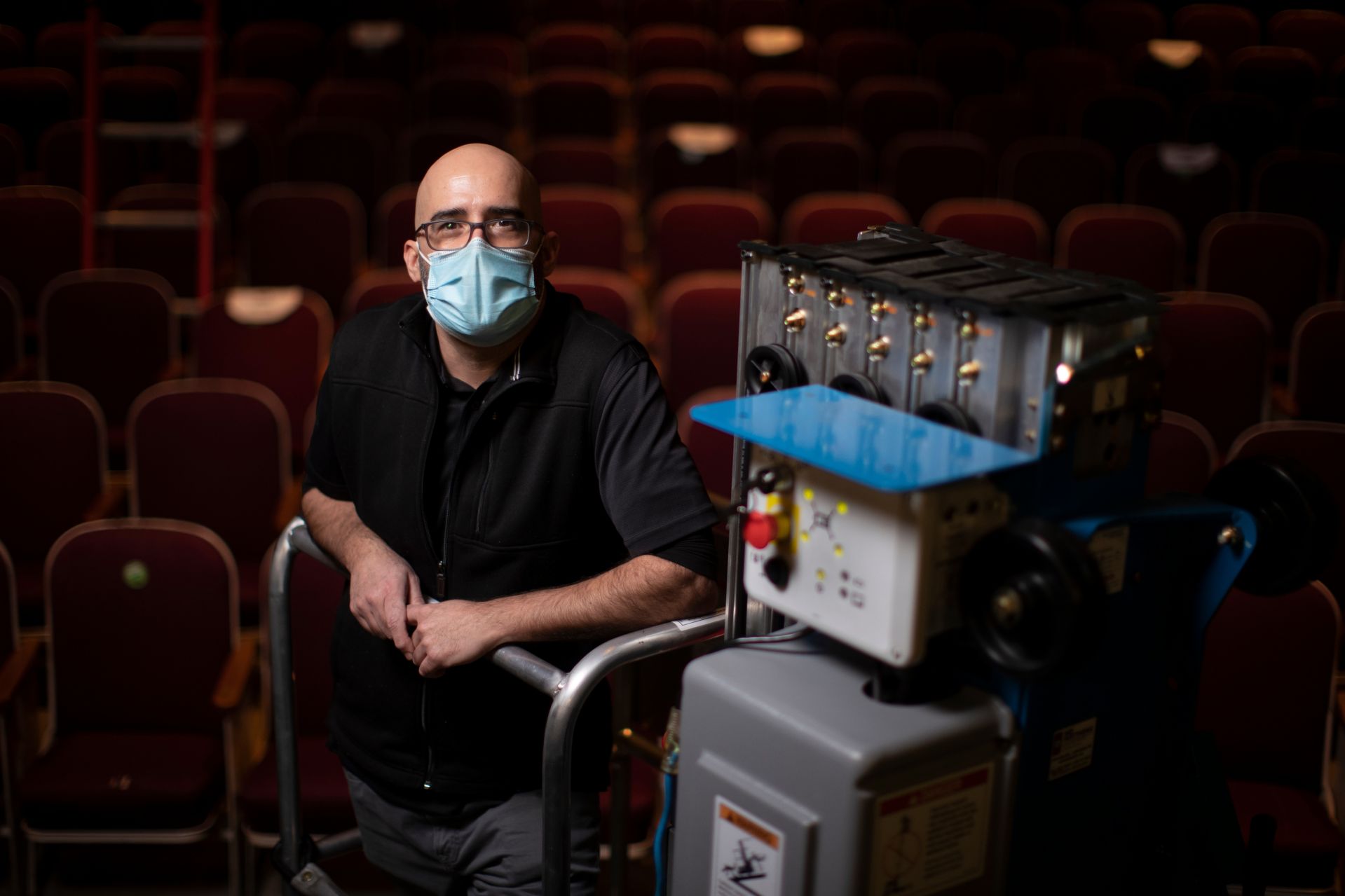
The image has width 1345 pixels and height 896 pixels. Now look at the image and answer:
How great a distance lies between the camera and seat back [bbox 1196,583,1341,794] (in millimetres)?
2523

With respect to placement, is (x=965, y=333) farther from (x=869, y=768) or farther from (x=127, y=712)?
(x=127, y=712)

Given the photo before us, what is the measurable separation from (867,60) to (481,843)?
18.1 ft

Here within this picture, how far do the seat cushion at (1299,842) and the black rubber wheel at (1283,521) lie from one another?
3.50 ft

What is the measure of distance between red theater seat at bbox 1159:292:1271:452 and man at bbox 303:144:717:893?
242 centimetres

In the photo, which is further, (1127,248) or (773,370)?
(1127,248)

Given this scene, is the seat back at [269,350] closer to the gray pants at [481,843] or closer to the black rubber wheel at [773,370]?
the gray pants at [481,843]

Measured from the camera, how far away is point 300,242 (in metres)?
4.50

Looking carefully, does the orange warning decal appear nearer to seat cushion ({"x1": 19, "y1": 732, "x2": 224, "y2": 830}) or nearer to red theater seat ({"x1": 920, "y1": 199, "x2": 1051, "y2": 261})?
seat cushion ({"x1": 19, "y1": 732, "x2": 224, "y2": 830})

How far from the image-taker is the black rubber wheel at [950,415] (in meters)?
1.23

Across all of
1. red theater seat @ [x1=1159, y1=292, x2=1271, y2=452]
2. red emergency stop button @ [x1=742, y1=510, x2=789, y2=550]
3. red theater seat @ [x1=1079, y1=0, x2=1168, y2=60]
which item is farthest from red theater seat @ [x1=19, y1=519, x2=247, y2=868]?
red theater seat @ [x1=1079, y1=0, x2=1168, y2=60]

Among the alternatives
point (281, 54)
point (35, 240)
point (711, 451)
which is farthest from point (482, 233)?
point (281, 54)

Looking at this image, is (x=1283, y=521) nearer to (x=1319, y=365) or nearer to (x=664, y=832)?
(x=664, y=832)

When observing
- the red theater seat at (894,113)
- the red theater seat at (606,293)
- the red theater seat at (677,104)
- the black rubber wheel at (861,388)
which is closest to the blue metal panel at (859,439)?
the black rubber wheel at (861,388)

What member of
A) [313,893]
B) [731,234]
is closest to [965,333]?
[313,893]
